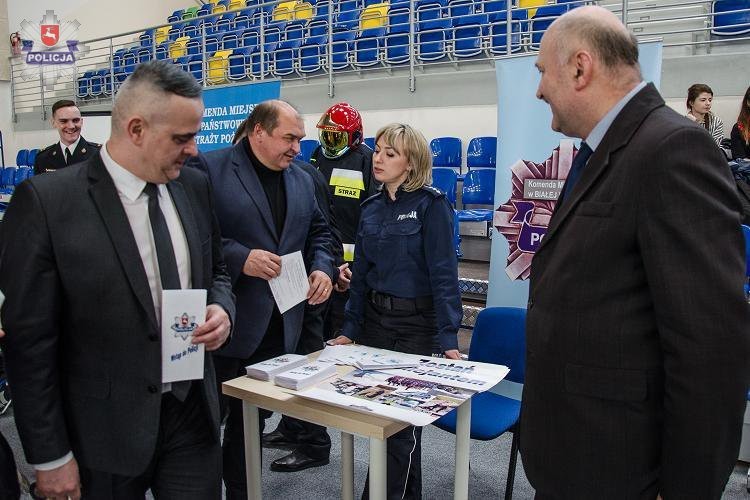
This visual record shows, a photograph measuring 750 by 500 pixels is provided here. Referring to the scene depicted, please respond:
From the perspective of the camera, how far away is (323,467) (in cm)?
289

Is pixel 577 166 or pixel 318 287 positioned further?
pixel 318 287

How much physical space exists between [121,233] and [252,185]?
3.05ft

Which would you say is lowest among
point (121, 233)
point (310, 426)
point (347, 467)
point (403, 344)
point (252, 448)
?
point (310, 426)

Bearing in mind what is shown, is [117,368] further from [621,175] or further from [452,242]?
[452,242]

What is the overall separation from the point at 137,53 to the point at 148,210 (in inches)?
424

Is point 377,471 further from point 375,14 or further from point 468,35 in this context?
point 375,14

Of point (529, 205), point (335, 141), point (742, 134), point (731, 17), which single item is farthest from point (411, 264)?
point (731, 17)

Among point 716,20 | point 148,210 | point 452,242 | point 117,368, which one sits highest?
point 716,20

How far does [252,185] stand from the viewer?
2.24 metres

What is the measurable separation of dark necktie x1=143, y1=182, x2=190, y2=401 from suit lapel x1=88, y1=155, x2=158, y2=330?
5cm

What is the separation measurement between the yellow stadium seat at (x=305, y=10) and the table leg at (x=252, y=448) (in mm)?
8371

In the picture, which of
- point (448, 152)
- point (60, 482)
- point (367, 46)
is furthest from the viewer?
point (367, 46)

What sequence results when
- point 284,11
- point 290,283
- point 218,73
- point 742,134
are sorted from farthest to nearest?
point 284,11 → point 218,73 → point 742,134 → point 290,283

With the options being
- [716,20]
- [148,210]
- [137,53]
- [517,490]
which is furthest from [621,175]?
[137,53]
